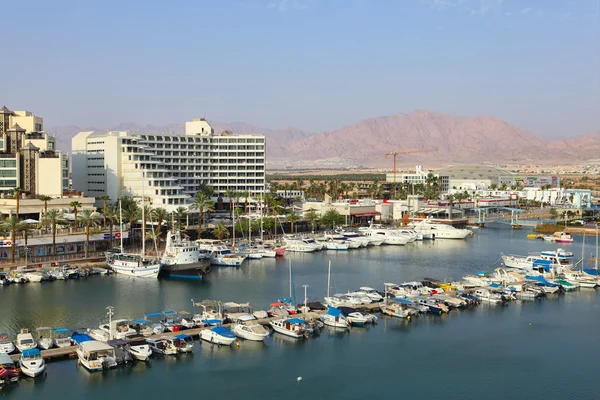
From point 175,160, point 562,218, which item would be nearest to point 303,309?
point 175,160

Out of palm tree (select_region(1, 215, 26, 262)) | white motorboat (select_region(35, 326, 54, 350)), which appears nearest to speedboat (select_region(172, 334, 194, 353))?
white motorboat (select_region(35, 326, 54, 350))

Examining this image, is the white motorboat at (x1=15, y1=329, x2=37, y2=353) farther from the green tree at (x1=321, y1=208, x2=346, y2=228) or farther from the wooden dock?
the green tree at (x1=321, y1=208, x2=346, y2=228)

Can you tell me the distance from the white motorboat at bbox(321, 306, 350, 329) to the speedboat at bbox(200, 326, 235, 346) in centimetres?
656

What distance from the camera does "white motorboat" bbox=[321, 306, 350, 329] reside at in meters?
41.4

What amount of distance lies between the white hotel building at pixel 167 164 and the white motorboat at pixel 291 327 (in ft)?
152

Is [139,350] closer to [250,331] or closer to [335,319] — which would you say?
[250,331]

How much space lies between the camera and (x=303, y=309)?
43656 mm

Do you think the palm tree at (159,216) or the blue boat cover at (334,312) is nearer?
the blue boat cover at (334,312)

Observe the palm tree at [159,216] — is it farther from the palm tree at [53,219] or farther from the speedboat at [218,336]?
the speedboat at [218,336]

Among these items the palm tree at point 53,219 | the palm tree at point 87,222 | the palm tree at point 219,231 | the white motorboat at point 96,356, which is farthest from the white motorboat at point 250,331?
the palm tree at point 219,231

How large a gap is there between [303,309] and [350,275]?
16761 mm

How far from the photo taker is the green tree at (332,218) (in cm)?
9238

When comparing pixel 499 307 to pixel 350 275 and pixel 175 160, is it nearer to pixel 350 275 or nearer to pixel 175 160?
pixel 350 275

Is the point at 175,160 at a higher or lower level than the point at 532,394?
higher
